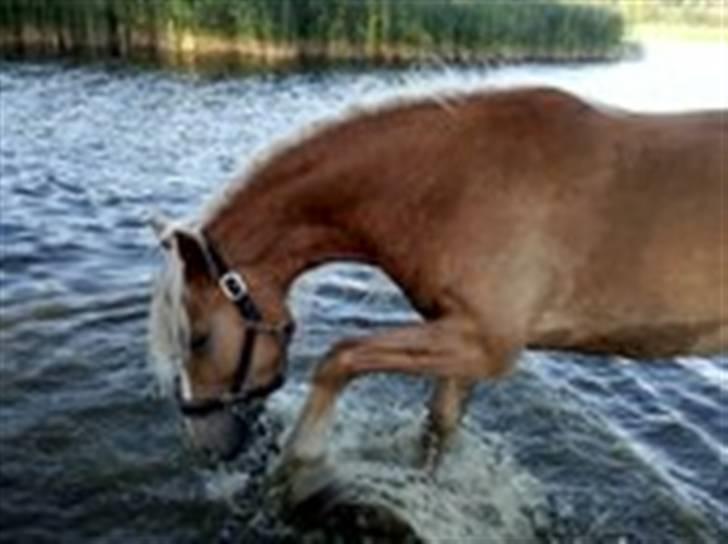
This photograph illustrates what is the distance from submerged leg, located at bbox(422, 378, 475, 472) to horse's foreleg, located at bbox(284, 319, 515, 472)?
1.83 ft

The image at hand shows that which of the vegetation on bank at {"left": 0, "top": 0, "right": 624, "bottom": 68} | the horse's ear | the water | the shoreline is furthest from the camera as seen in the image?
the vegetation on bank at {"left": 0, "top": 0, "right": 624, "bottom": 68}

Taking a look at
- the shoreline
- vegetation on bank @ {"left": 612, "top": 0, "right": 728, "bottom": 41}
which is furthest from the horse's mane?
vegetation on bank @ {"left": 612, "top": 0, "right": 728, "bottom": 41}

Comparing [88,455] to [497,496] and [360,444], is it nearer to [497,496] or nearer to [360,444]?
[360,444]

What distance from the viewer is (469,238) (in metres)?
4.69

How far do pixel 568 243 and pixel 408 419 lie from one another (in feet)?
7.22

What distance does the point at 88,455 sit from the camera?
5930 mm

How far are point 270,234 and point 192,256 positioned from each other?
33 centimetres

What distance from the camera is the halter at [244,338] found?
4.56 meters

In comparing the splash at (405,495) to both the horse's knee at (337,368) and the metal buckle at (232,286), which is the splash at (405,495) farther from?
the metal buckle at (232,286)

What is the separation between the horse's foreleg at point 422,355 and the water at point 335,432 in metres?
0.39

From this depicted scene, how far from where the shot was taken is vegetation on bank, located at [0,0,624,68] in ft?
75.4

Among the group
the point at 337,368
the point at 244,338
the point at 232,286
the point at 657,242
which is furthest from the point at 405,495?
the point at 657,242

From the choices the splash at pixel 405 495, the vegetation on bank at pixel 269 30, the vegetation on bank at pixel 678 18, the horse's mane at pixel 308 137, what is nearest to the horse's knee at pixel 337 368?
the horse's mane at pixel 308 137

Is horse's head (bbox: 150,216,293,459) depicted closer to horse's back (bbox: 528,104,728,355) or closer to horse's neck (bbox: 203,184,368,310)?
horse's neck (bbox: 203,184,368,310)
